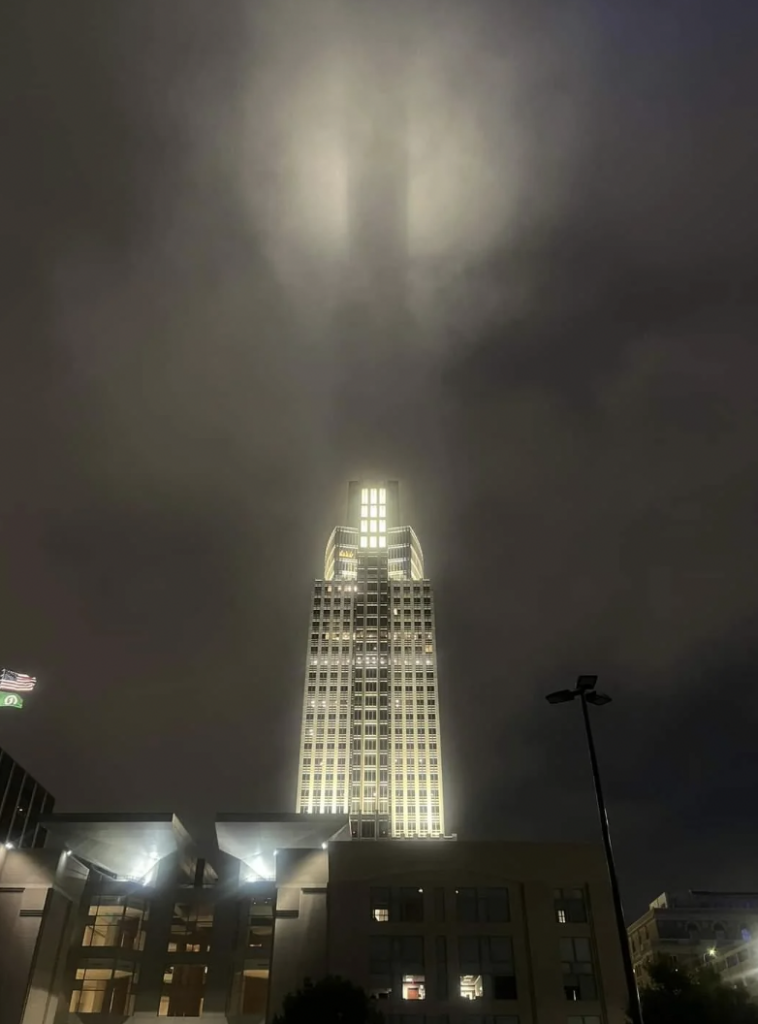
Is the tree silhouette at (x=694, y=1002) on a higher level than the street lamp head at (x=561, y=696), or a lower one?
lower

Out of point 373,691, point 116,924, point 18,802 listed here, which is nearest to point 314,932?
point 116,924

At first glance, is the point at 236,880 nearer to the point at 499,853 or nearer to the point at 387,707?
the point at 499,853

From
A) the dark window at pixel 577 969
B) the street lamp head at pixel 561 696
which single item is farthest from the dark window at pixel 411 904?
the street lamp head at pixel 561 696

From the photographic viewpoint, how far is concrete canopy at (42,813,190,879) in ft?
246

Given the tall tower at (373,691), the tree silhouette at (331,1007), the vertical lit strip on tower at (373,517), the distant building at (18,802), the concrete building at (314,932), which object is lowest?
the tree silhouette at (331,1007)

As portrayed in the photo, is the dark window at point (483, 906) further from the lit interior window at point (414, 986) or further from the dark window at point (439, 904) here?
the lit interior window at point (414, 986)

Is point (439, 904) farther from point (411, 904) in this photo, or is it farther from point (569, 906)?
point (569, 906)

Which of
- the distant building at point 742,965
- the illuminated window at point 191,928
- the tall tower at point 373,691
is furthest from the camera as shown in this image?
the tall tower at point 373,691

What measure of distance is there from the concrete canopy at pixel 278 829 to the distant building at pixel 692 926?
85.5 meters

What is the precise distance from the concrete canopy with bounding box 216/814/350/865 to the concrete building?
21 centimetres

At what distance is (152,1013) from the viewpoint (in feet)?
221

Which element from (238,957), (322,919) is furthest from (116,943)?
(322,919)

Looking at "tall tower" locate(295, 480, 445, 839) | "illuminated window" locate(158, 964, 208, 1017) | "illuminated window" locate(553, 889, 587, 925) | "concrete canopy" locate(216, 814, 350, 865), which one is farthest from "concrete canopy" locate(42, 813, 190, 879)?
"tall tower" locate(295, 480, 445, 839)

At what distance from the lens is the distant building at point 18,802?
98.0 m
